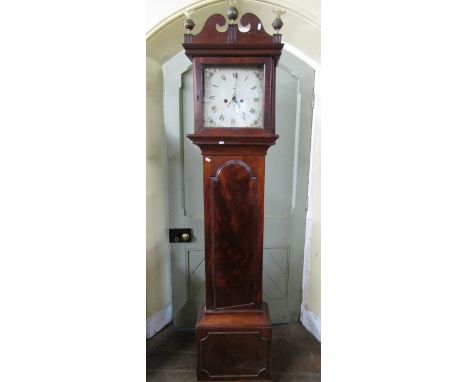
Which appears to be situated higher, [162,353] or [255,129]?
[255,129]

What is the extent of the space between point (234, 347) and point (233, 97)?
1.01 m

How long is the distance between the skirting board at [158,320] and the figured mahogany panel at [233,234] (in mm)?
526

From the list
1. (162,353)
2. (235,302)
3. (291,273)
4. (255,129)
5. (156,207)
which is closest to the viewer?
(255,129)

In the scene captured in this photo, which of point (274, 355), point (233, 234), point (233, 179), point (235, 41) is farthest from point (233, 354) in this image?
point (235, 41)

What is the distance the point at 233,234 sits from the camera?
1326 mm

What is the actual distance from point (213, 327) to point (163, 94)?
115 cm

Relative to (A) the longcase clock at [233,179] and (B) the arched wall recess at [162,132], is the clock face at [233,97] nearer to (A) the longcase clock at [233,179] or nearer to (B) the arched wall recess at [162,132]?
(A) the longcase clock at [233,179]

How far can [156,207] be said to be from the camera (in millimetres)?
1701

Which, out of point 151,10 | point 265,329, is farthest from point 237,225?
point 151,10

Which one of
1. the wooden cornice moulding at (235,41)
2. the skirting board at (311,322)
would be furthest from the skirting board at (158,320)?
the wooden cornice moulding at (235,41)

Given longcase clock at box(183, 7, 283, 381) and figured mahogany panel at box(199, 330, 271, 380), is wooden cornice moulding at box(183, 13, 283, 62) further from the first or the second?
figured mahogany panel at box(199, 330, 271, 380)

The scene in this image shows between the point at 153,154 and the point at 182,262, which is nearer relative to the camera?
the point at 153,154

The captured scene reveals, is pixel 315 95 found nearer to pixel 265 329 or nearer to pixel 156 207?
pixel 156 207

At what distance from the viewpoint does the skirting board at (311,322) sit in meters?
1.67
